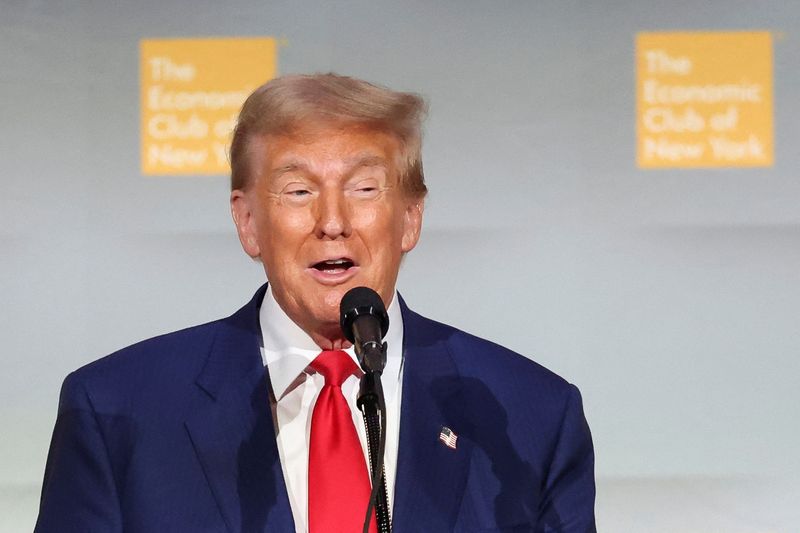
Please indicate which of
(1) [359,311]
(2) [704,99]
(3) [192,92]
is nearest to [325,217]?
(1) [359,311]

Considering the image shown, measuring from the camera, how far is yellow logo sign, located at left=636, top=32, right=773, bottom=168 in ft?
12.6

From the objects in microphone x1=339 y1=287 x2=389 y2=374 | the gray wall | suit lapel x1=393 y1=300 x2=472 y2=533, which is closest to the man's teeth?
suit lapel x1=393 y1=300 x2=472 y2=533

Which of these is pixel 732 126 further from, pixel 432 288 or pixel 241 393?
pixel 241 393

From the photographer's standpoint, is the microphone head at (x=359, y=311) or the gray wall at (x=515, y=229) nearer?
the microphone head at (x=359, y=311)

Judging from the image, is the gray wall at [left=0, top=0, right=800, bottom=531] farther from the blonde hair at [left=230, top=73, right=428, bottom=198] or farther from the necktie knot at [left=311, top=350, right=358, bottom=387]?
the necktie knot at [left=311, top=350, right=358, bottom=387]

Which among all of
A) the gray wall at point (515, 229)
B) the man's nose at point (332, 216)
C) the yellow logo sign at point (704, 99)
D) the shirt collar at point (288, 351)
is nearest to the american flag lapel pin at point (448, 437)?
the shirt collar at point (288, 351)

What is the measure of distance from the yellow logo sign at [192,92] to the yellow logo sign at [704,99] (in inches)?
48.7

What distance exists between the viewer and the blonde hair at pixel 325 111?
206cm

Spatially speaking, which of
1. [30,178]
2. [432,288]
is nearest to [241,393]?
[432,288]

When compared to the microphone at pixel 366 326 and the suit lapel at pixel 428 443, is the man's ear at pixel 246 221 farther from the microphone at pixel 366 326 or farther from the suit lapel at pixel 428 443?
the microphone at pixel 366 326

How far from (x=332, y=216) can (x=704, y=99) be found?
7.26 feet

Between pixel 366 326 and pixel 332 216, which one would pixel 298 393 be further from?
pixel 366 326

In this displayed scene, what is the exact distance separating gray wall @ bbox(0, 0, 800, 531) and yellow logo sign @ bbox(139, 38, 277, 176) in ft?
0.13

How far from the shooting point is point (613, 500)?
3.80m
